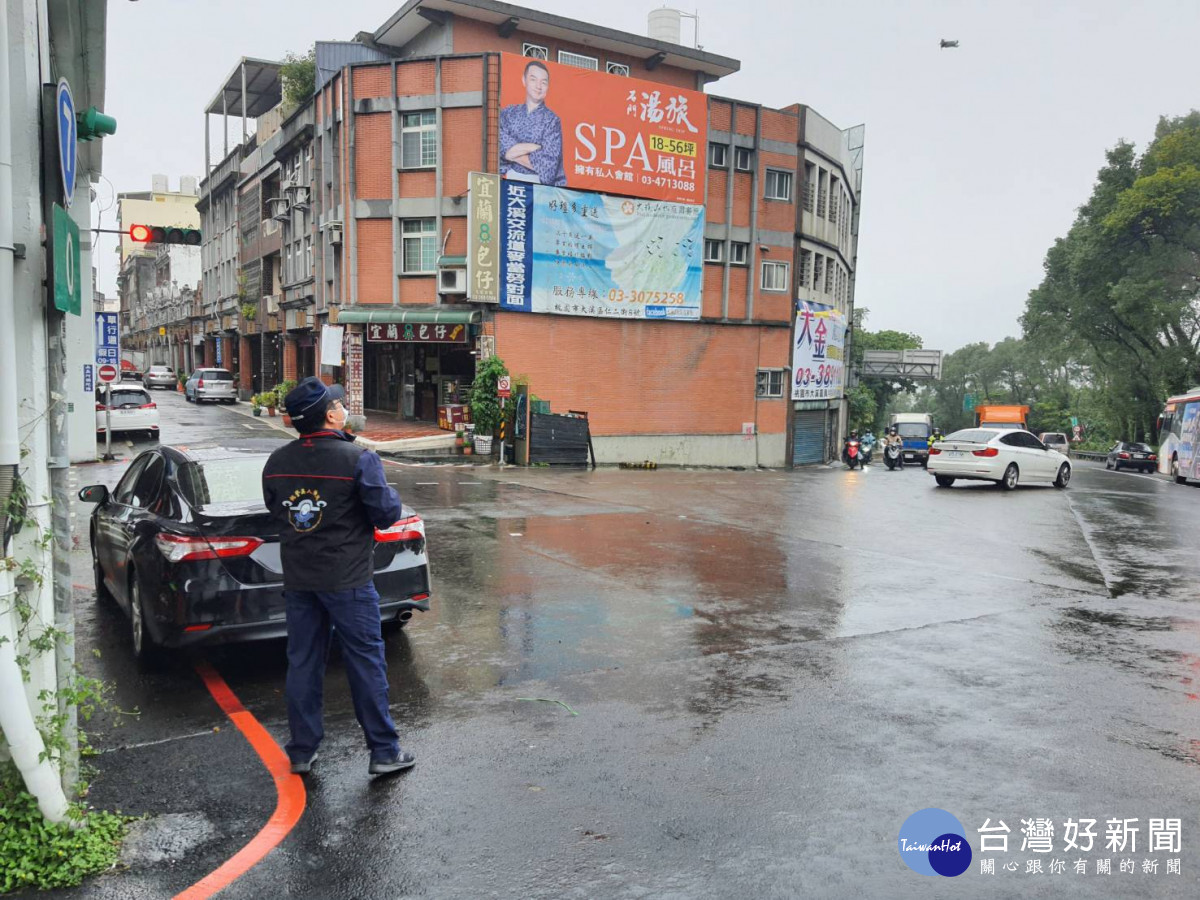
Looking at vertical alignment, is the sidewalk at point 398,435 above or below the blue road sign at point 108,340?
below

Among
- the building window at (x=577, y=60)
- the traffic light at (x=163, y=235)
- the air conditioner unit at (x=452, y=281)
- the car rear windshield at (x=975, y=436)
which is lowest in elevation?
the car rear windshield at (x=975, y=436)

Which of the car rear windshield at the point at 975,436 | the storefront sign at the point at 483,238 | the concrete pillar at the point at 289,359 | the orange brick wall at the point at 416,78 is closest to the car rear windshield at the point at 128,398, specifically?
the storefront sign at the point at 483,238

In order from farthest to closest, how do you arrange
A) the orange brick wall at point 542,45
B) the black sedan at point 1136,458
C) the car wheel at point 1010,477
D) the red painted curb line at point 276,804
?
the black sedan at point 1136,458
the orange brick wall at point 542,45
the car wheel at point 1010,477
the red painted curb line at point 276,804

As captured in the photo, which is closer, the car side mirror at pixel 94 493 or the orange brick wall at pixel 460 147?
the car side mirror at pixel 94 493

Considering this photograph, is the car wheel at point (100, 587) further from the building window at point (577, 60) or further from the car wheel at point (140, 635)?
the building window at point (577, 60)

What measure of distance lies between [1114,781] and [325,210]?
92.6 ft

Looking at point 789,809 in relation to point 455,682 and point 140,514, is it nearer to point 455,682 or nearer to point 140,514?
point 455,682

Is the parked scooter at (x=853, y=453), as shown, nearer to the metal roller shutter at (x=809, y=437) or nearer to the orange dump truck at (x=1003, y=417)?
the metal roller shutter at (x=809, y=437)

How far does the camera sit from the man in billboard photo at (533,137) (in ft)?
83.0

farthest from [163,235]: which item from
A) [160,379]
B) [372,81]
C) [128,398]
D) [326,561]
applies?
[160,379]

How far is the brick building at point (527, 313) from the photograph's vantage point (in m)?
26.2

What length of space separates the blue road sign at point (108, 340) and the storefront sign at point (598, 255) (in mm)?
9683

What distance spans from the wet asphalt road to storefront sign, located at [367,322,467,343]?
16309mm

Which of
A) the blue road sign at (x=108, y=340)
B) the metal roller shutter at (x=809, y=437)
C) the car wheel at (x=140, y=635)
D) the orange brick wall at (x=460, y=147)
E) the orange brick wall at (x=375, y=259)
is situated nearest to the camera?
the car wheel at (x=140, y=635)
